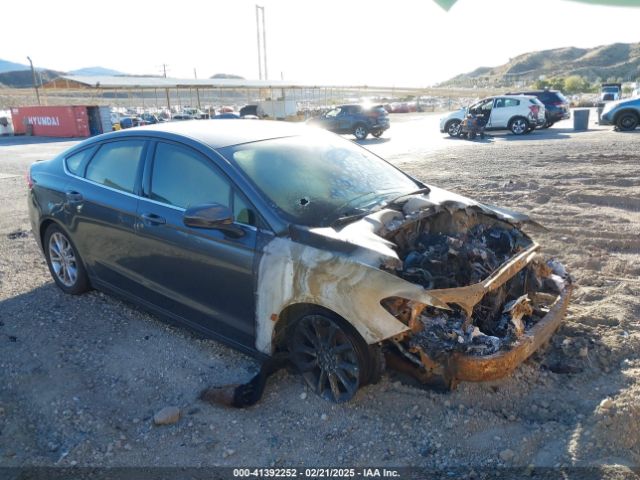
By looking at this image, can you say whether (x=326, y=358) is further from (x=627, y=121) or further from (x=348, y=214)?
(x=627, y=121)

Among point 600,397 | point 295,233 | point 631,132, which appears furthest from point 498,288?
point 631,132

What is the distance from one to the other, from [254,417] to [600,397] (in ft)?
6.89

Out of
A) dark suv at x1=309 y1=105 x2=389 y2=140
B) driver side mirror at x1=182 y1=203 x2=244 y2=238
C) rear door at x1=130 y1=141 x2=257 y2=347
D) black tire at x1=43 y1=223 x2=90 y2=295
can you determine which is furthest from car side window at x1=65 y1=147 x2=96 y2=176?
dark suv at x1=309 y1=105 x2=389 y2=140

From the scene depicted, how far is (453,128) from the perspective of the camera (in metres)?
22.2

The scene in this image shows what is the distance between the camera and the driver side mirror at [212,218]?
10.9ft

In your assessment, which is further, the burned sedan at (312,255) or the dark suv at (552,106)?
the dark suv at (552,106)

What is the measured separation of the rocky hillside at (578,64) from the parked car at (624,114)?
89115 mm

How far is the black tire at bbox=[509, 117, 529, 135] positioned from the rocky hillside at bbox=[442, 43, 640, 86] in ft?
293

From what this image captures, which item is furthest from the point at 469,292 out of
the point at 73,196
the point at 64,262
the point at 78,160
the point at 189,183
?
the point at 64,262

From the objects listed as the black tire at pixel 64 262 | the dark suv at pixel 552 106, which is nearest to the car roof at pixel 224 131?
the black tire at pixel 64 262

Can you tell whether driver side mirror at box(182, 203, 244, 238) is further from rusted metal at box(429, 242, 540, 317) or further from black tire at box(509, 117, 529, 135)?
black tire at box(509, 117, 529, 135)

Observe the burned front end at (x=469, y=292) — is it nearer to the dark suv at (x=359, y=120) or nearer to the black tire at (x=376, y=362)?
the black tire at (x=376, y=362)

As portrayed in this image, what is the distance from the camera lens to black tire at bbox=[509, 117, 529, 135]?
2088 centimetres

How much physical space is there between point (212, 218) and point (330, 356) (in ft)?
3.70
